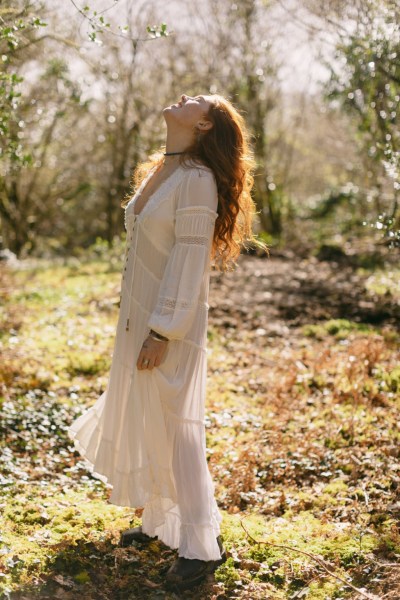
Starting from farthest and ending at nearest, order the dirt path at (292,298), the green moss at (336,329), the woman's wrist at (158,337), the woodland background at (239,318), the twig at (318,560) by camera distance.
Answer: the dirt path at (292,298), the green moss at (336,329), the woodland background at (239,318), the woman's wrist at (158,337), the twig at (318,560)

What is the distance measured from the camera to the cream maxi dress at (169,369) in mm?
3143

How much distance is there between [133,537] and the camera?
3.67 m

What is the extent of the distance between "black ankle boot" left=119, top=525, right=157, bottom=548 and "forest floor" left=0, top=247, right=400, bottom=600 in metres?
0.06

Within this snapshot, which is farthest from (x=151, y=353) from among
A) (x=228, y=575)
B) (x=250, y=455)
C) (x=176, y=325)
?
(x=250, y=455)

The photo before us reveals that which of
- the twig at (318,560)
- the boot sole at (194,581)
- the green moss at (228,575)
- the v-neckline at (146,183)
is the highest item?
the v-neckline at (146,183)

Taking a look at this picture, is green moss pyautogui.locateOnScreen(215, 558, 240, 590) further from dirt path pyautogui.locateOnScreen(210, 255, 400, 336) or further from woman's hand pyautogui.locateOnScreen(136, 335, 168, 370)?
dirt path pyautogui.locateOnScreen(210, 255, 400, 336)

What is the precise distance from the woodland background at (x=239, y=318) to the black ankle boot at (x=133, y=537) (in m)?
0.08

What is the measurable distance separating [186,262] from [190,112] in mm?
721

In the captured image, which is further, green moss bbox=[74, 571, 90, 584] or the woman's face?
green moss bbox=[74, 571, 90, 584]

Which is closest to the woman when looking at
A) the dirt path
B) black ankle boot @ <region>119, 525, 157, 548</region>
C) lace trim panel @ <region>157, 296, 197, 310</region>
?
lace trim panel @ <region>157, 296, 197, 310</region>

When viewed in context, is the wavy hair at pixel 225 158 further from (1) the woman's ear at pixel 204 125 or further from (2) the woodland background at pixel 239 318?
(2) the woodland background at pixel 239 318

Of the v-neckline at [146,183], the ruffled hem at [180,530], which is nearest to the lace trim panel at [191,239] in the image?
the v-neckline at [146,183]

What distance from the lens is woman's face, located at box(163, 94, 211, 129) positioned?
3.19m

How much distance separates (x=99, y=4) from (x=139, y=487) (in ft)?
11.9
